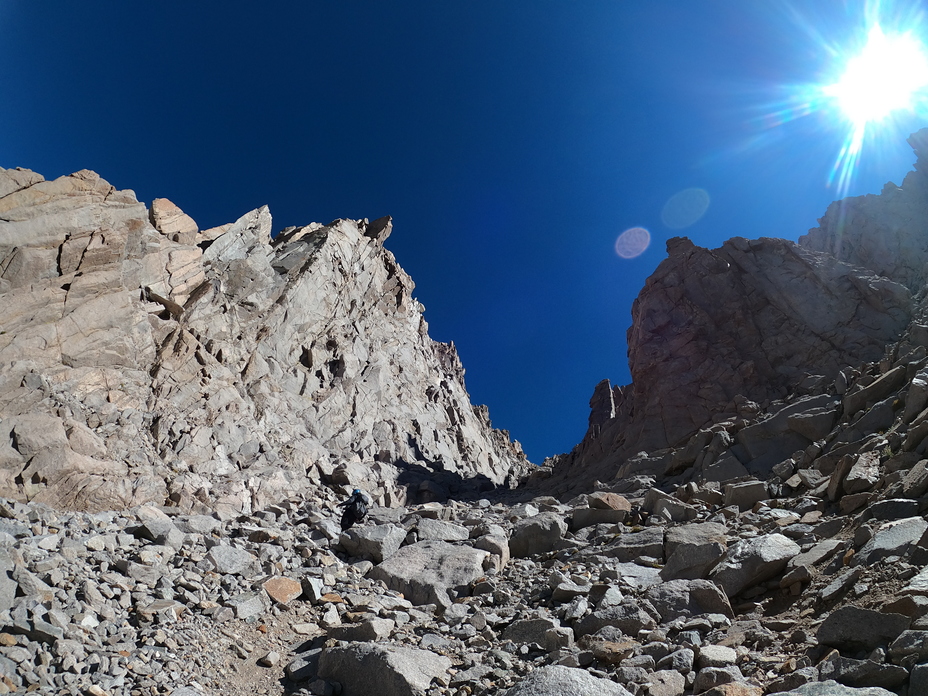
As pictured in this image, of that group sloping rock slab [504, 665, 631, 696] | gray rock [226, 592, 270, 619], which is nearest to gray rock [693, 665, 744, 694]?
sloping rock slab [504, 665, 631, 696]

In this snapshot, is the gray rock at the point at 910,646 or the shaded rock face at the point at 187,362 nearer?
the gray rock at the point at 910,646

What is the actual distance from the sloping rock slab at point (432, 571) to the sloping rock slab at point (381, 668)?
3655 mm

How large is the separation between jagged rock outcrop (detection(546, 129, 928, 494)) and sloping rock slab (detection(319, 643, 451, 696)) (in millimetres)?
21994

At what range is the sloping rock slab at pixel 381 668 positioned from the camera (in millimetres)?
7570

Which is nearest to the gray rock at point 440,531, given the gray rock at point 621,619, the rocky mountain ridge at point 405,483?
the rocky mountain ridge at point 405,483

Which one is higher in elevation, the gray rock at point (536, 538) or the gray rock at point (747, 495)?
the gray rock at point (747, 495)

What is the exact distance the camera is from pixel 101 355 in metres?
24.9

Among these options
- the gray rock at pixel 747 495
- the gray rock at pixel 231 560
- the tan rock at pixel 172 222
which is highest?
the tan rock at pixel 172 222

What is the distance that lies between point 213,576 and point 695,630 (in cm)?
962

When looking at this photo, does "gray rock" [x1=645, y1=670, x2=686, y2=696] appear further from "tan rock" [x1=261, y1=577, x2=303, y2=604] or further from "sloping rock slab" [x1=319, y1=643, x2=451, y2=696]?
"tan rock" [x1=261, y1=577, x2=303, y2=604]

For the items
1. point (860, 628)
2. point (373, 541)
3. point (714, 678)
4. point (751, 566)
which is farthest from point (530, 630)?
point (373, 541)

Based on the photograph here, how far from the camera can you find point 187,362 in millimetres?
28969

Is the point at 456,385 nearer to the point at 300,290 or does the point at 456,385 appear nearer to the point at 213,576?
the point at 300,290

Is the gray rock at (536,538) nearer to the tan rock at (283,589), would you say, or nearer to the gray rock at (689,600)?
the gray rock at (689,600)
